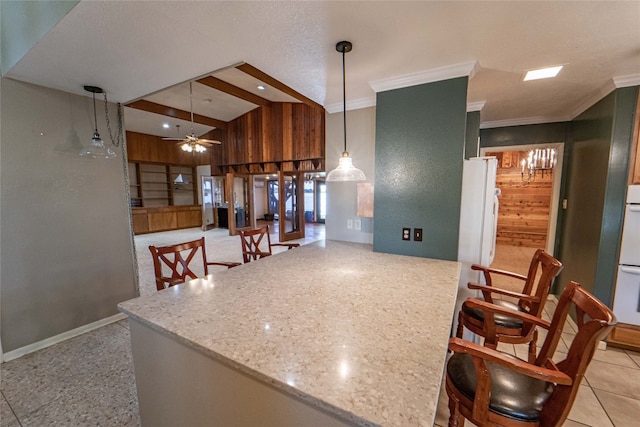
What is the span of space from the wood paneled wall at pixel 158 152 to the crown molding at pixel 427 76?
7.14 m

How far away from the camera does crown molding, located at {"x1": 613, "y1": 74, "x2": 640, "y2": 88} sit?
217 cm

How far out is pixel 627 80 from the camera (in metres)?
2.21

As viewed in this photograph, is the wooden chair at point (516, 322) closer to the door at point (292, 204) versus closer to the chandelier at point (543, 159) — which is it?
the chandelier at point (543, 159)

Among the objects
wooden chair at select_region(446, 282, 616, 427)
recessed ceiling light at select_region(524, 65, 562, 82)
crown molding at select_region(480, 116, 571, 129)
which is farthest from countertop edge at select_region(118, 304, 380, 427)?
crown molding at select_region(480, 116, 571, 129)

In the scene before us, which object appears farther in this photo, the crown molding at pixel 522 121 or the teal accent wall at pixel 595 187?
the crown molding at pixel 522 121

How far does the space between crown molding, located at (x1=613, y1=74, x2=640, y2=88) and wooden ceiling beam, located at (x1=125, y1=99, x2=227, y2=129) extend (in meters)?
6.93

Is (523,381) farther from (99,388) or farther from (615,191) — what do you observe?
(99,388)

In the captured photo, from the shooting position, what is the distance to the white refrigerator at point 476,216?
2.10m

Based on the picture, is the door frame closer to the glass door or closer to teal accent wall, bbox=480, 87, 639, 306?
teal accent wall, bbox=480, 87, 639, 306

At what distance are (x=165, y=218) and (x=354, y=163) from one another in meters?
7.98

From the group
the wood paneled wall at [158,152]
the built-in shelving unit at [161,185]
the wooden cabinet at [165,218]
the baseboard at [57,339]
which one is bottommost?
the baseboard at [57,339]

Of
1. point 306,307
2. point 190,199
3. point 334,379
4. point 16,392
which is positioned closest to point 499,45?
point 306,307

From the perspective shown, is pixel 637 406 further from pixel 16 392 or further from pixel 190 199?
pixel 190 199

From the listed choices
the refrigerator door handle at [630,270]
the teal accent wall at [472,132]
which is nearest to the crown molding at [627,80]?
the teal accent wall at [472,132]
